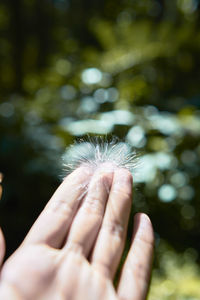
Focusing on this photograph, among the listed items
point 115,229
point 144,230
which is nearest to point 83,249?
point 115,229

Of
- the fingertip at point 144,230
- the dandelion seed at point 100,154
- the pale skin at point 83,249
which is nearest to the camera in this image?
the pale skin at point 83,249

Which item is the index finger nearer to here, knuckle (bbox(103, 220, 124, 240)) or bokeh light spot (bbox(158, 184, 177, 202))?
knuckle (bbox(103, 220, 124, 240))

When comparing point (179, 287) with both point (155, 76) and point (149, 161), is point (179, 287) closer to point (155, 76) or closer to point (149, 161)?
point (149, 161)

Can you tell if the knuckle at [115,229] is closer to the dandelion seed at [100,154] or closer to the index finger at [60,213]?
the index finger at [60,213]

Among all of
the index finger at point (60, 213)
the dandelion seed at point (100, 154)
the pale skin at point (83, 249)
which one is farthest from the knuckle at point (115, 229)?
the dandelion seed at point (100, 154)

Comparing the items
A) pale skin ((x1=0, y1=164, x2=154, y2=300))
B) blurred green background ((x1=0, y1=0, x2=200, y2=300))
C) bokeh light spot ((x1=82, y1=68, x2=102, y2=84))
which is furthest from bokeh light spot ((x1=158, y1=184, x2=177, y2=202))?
bokeh light spot ((x1=82, y1=68, x2=102, y2=84))

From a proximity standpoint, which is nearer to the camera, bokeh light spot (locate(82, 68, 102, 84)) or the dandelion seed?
the dandelion seed
